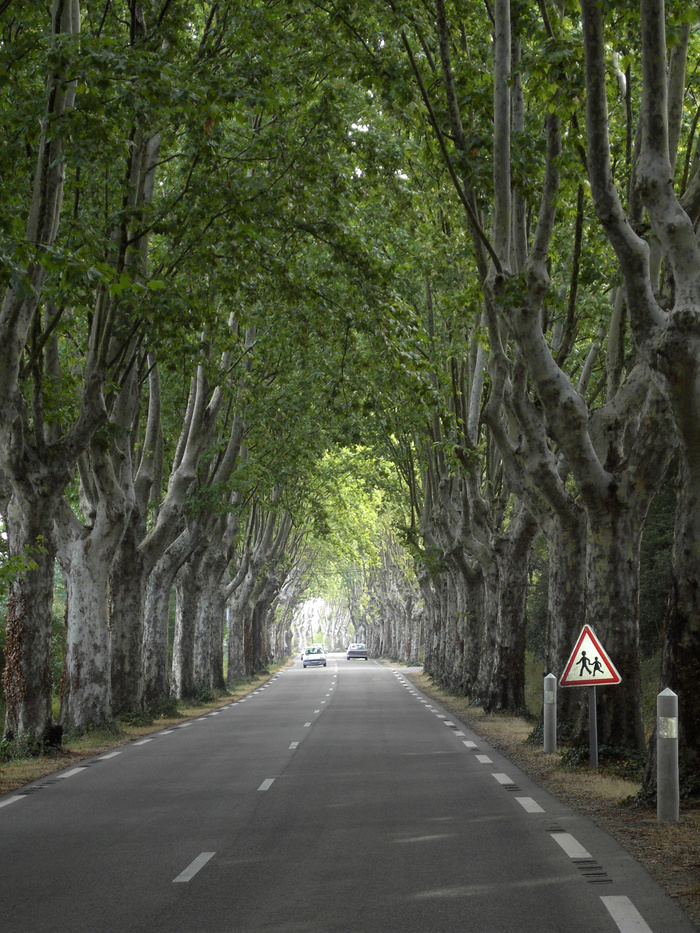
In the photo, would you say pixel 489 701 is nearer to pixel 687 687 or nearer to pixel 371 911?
pixel 687 687

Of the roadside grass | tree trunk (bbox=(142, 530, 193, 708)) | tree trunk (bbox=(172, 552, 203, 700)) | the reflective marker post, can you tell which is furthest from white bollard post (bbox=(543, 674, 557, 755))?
tree trunk (bbox=(172, 552, 203, 700))

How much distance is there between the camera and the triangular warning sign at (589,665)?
11.7 meters

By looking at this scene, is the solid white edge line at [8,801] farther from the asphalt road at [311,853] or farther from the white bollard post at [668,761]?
the white bollard post at [668,761]

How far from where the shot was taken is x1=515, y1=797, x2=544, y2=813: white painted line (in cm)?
1003

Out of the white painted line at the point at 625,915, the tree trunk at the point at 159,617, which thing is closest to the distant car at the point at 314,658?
the tree trunk at the point at 159,617

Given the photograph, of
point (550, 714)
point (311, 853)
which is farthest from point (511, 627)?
point (311, 853)

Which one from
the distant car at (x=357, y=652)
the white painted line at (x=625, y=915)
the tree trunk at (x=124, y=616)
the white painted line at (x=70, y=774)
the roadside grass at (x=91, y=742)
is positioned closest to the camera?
the white painted line at (x=625, y=915)

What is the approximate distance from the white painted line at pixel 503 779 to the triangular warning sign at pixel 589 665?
1.34 metres

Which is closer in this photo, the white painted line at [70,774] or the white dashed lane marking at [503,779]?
the white dashed lane marking at [503,779]

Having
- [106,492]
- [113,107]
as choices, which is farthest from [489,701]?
[113,107]

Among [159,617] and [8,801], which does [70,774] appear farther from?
[159,617]

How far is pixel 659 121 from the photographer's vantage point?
903cm

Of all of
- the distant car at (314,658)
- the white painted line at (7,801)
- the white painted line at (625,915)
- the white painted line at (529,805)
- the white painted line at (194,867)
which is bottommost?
the distant car at (314,658)

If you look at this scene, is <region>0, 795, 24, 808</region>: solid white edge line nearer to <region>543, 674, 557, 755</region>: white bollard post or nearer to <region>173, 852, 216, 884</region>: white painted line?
<region>173, 852, 216, 884</region>: white painted line
